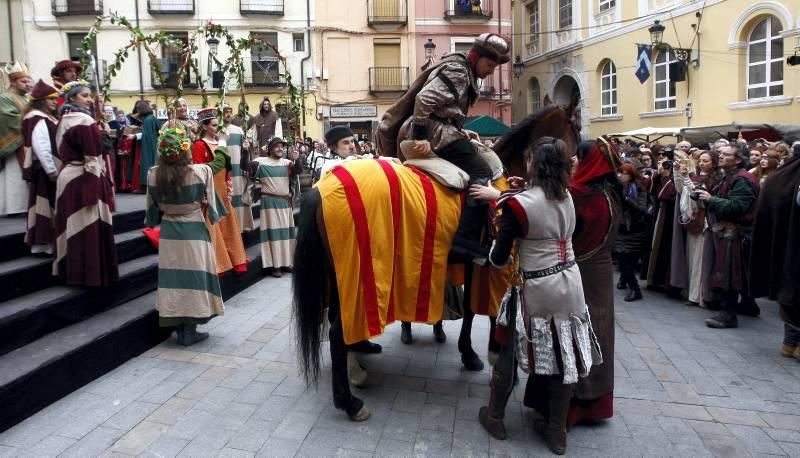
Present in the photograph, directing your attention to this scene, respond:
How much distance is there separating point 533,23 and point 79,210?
24988mm

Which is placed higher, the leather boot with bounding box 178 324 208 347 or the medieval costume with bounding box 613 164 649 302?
the medieval costume with bounding box 613 164 649 302

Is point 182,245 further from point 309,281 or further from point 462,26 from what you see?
point 462,26

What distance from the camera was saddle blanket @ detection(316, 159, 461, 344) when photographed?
3.49 meters

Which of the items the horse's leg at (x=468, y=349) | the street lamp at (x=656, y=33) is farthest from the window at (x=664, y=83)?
the horse's leg at (x=468, y=349)

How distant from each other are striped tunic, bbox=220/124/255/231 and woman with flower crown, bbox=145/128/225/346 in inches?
113

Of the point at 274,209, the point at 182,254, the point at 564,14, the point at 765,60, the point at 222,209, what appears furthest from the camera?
the point at 564,14

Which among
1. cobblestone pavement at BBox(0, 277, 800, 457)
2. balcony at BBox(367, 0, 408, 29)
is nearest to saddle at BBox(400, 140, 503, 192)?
cobblestone pavement at BBox(0, 277, 800, 457)

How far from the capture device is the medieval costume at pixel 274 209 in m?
7.70

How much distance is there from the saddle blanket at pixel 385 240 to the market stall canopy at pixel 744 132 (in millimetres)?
9891

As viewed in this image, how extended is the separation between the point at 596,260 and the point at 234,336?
3.47 metres

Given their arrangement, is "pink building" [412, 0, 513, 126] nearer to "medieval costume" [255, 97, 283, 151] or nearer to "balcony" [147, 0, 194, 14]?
"balcony" [147, 0, 194, 14]

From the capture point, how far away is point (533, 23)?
84.8 feet

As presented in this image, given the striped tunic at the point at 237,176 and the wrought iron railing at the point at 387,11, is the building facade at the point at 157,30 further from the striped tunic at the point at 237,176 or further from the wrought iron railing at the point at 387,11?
the striped tunic at the point at 237,176

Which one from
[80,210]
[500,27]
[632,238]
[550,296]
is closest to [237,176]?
[80,210]
